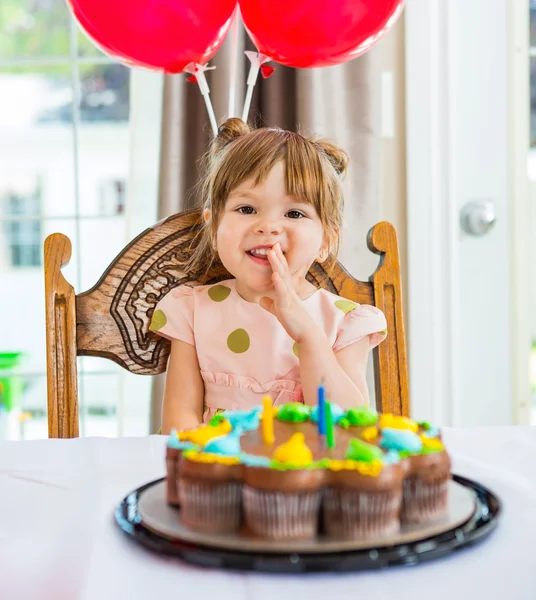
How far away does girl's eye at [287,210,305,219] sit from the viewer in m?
1.19

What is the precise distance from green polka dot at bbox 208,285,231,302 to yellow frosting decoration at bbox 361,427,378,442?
771 millimetres

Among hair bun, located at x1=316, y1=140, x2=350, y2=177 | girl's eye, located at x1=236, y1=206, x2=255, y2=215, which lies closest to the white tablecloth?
girl's eye, located at x1=236, y1=206, x2=255, y2=215

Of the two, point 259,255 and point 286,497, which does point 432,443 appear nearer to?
point 286,497

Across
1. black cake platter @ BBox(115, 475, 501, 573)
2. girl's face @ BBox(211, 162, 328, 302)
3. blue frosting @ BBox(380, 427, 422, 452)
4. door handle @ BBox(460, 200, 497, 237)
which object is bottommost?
black cake platter @ BBox(115, 475, 501, 573)

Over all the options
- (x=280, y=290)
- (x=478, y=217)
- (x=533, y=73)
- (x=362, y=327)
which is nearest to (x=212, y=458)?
(x=280, y=290)

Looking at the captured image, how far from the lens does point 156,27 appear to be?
125cm

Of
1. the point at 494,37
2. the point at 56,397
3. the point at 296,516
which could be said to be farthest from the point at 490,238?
the point at 296,516

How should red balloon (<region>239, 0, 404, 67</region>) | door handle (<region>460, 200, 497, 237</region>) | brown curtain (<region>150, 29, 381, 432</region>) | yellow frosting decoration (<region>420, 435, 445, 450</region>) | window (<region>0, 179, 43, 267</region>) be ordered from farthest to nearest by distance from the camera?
window (<region>0, 179, 43, 267</region>) → door handle (<region>460, 200, 497, 237</region>) → brown curtain (<region>150, 29, 381, 432</region>) → red balloon (<region>239, 0, 404, 67</region>) → yellow frosting decoration (<region>420, 435, 445, 450</region>)

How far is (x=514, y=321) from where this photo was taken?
2025mm

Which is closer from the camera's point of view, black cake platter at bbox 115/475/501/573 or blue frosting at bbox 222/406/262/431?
black cake platter at bbox 115/475/501/573

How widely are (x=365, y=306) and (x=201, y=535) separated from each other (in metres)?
0.83

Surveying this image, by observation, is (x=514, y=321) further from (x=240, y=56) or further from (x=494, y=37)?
(x=240, y=56)

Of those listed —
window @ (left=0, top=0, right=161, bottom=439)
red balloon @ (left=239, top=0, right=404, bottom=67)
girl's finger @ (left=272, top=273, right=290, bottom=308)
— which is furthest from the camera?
window @ (left=0, top=0, right=161, bottom=439)

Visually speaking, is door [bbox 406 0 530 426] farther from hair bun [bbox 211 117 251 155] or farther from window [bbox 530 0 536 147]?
hair bun [bbox 211 117 251 155]
